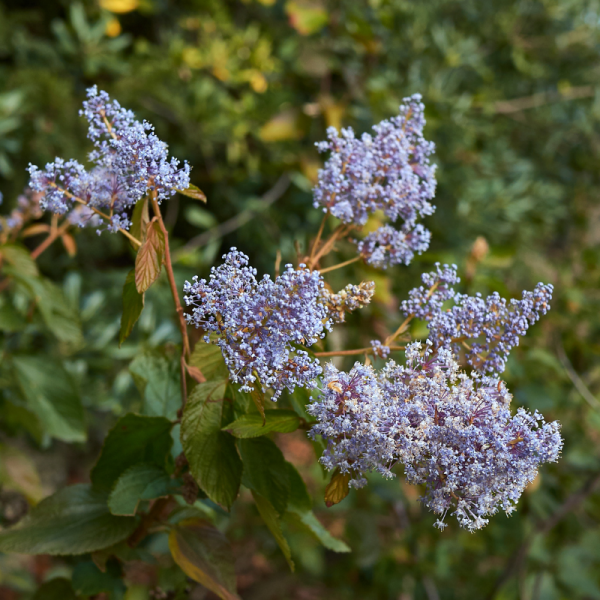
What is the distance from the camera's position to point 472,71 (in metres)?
2.47

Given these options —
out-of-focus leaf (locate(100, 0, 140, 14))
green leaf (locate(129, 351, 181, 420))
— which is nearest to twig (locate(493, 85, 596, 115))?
out-of-focus leaf (locate(100, 0, 140, 14))

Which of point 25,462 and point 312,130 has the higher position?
point 312,130

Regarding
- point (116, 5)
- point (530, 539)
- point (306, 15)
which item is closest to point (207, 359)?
point (530, 539)

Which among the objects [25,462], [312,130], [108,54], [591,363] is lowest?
[591,363]

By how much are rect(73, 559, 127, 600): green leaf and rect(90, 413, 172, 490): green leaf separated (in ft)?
0.43

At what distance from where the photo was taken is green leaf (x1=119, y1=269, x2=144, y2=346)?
0.59 m

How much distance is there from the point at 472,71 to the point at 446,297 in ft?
6.93

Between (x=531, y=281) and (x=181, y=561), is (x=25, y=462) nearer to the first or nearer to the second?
(x=181, y=561)

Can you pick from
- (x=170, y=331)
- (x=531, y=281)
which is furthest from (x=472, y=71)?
(x=170, y=331)

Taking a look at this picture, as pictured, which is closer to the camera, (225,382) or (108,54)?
(225,382)

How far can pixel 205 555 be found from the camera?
0.72 metres

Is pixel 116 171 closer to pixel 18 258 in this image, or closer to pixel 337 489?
pixel 337 489

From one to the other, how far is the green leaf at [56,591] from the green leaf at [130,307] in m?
0.51

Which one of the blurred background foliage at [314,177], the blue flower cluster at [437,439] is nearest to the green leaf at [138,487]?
the blue flower cluster at [437,439]
